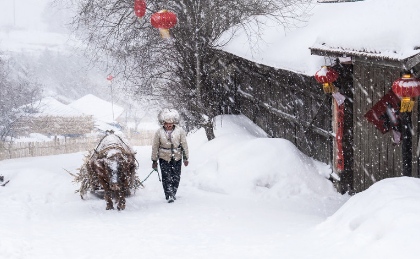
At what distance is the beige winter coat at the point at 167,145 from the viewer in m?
8.55

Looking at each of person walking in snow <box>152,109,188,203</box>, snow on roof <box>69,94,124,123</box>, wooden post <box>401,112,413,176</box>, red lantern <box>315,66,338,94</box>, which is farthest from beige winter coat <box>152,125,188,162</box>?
snow on roof <box>69,94,124,123</box>

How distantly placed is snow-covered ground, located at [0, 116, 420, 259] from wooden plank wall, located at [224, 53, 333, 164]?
63 cm

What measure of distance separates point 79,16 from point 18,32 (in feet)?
348

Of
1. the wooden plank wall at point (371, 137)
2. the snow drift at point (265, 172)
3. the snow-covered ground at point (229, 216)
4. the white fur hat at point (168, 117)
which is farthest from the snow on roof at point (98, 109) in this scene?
the wooden plank wall at point (371, 137)

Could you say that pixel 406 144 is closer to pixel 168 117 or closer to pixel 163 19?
pixel 168 117

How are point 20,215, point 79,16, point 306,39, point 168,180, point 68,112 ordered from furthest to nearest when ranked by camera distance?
point 68,112
point 79,16
point 306,39
point 168,180
point 20,215

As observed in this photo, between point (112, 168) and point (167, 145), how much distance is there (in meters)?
1.12

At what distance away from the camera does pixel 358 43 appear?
22.0 ft

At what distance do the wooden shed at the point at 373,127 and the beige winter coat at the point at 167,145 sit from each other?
2.78 m

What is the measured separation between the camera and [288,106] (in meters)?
11.5

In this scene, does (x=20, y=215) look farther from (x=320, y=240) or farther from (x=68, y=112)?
(x=68, y=112)

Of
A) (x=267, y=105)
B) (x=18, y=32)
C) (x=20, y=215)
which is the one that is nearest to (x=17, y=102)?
(x=267, y=105)

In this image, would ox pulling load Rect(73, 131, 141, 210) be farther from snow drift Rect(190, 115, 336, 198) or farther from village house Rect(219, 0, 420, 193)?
village house Rect(219, 0, 420, 193)

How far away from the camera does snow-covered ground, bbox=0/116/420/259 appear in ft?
16.6
